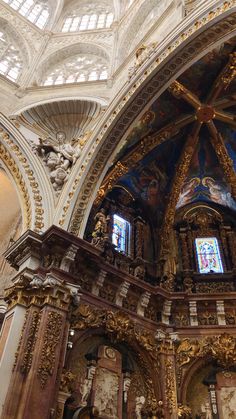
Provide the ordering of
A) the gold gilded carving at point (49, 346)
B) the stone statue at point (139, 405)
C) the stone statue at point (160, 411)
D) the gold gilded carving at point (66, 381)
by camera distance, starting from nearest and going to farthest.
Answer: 1. the gold gilded carving at point (49, 346)
2. the gold gilded carving at point (66, 381)
3. the stone statue at point (160, 411)
4. the stone statue at point (139, 405)

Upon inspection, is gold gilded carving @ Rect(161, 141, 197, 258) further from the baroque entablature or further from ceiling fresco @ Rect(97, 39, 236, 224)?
the baroque entablature

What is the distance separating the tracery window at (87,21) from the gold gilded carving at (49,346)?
46.6 ft

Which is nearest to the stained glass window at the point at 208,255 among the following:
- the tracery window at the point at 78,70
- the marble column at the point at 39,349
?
the marble column at the point at 39,349

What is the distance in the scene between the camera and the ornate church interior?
28.8ft

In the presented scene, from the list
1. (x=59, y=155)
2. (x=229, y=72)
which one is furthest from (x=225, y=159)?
(x=59, y=155)

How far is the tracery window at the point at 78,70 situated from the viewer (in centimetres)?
1512

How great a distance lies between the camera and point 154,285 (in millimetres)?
12062

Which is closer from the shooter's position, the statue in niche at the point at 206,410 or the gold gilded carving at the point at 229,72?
the statue in niche at the point at 206,410

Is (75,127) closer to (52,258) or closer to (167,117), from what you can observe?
(167,117)

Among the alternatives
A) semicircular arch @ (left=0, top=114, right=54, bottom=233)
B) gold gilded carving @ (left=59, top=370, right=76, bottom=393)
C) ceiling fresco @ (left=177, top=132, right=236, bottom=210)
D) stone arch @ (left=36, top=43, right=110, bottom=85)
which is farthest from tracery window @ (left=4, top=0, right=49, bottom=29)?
gold gilded carving @ (left=59, top=370, right=76, bottom=393)

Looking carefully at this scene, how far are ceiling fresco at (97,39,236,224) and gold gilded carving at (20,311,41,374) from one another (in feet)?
15.7

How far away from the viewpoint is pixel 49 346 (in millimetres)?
7977

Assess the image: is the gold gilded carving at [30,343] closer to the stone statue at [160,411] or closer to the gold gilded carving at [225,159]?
the stone statue at [160,411]

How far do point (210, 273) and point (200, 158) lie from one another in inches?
181
